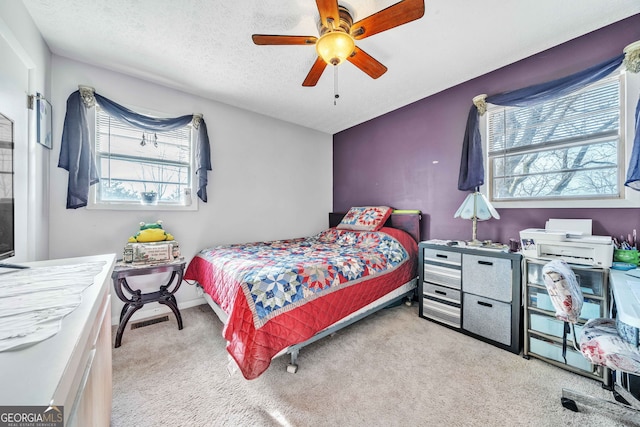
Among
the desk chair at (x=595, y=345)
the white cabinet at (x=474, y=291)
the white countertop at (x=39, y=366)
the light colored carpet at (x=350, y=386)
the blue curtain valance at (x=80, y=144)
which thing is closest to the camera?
the white countertop at (x=39, y=366)

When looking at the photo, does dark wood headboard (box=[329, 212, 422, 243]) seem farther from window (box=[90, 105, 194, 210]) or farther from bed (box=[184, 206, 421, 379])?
window (box=[90, 105, 194, 210])

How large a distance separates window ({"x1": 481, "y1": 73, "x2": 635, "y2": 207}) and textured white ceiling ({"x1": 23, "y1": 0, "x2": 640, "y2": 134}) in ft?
1.85

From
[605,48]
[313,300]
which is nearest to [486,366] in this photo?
[313,300]

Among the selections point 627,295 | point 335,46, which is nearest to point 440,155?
point 335,46

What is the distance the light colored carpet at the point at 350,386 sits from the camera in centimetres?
134

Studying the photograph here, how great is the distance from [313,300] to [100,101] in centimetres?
284

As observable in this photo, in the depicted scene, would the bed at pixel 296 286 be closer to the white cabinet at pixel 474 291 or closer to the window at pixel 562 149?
the white cabinet at pixel 474 291

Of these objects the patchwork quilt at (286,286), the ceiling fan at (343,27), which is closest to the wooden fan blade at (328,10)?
the ceiling fan at (343,27)

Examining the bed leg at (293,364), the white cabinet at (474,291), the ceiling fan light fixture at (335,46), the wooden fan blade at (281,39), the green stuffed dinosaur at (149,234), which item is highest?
the wooden fan blade at (281,39)

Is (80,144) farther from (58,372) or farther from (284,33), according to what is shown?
(58,372)

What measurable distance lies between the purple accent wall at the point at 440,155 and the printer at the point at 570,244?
14 cm

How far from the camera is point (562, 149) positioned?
214 cm

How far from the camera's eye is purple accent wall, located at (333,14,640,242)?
1.94 m

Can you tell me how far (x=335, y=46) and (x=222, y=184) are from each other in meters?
2.24
